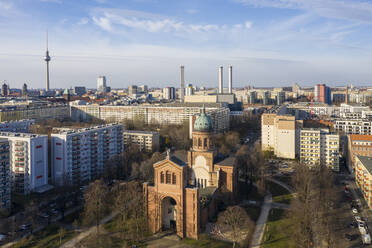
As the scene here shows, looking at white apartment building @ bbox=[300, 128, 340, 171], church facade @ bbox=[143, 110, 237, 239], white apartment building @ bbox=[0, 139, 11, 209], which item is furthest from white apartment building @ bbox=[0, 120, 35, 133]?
white apartment building @ bbox=[300, 128, 340, 171]

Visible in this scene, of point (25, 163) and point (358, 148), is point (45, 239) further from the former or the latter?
point (358, 148)

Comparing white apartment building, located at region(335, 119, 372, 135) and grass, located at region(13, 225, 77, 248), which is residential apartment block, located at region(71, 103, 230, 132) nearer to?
white apartment building, located at region(335, 119, 372, 135)

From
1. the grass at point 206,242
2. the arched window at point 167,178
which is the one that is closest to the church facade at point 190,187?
the arched window at point 167,178

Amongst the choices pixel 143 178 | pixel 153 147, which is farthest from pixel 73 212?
pixel 153 147

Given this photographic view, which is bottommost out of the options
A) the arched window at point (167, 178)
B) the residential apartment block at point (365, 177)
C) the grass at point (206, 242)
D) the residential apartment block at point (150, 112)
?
the grass at point (206, 242)

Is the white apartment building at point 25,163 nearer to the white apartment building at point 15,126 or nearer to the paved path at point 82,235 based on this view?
the paved path at point 82,235

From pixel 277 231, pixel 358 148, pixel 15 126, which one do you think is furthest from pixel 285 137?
pixel 15 126
